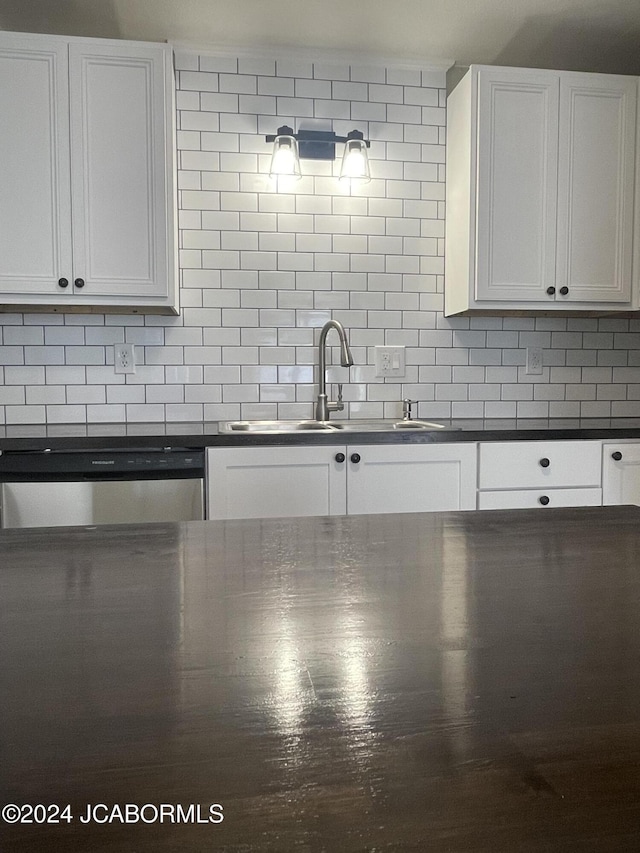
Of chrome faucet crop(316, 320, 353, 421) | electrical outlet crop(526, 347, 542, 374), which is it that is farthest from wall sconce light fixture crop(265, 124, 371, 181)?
electrical outlet crop(526, 347, 542, 374)

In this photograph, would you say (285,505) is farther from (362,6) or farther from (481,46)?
(481,46)

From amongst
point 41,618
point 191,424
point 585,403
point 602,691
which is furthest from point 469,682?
point 585,403

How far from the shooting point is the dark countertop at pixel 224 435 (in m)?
2.17

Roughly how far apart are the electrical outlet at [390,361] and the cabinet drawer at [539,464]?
2.27ft

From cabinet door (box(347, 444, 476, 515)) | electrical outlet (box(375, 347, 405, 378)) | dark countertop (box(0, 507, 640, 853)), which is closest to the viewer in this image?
dark countertop (box(0, 507, 640, 853))

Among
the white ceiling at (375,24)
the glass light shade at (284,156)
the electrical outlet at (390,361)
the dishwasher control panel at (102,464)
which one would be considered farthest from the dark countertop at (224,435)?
the white ceiling at (375,24)

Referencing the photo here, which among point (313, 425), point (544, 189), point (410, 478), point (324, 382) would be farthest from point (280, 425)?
point (544, 189)

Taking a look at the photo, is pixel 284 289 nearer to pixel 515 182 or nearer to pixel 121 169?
pixel 121 169

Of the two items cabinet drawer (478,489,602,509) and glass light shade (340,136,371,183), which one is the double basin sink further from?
glass light shade (340,136,371,183)

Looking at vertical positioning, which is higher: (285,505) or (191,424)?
(191,424)

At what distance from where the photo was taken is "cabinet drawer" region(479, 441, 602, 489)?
7.89ft

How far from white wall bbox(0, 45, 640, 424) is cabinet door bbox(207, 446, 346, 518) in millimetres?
617

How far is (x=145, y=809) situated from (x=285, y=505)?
77.6 inches

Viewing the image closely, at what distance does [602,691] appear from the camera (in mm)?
448
